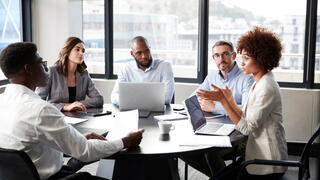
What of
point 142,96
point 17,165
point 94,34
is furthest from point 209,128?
point 94,34

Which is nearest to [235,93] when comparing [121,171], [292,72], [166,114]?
[166,114]

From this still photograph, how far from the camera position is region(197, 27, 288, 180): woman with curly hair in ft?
7.29

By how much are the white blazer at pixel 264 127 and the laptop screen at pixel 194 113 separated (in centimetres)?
26

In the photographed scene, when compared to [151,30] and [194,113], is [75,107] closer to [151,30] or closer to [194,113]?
[194,113]

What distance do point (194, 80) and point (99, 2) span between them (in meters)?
1.56

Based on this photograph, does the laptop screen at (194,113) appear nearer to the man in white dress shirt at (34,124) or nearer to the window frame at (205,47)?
the man in white dress shirt at (34,124)

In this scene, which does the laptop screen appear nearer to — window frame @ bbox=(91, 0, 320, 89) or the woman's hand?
the woman's hand

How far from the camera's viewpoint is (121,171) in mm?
2506

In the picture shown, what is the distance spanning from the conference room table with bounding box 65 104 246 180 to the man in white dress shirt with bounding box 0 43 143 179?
16 centimetres

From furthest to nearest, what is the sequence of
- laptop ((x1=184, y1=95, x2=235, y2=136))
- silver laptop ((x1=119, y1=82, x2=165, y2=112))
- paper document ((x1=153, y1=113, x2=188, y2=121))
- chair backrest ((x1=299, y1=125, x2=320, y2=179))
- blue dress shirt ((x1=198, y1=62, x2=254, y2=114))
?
blue dress shirt ((x1=198, y1=62, x2=254, y2=114)) → silver laptop ((x1=119, y1=82, x2=165, y2=112)) → paper document ((x1=153, y1=113, x2=188, y2=121)) → laptop ((x1=184, y1=95, x2=235, y2=136)) → chair backrest ((x1=299, y1=125, x2=320, y2=179))

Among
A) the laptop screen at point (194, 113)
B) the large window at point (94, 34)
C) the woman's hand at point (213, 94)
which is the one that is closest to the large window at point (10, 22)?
the large window at point (94, 34)

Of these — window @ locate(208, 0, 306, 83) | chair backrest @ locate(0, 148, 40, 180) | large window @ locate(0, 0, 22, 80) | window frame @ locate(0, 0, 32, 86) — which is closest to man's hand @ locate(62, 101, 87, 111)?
chair backrest @ locate(0, 148, 40, 180)

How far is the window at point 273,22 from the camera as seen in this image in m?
4.43

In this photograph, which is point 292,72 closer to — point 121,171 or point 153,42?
point 153,42
